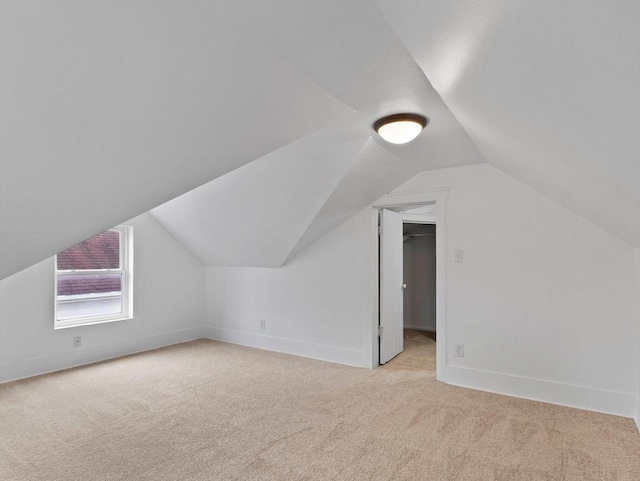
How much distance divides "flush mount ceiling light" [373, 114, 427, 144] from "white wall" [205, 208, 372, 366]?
5.72 ft

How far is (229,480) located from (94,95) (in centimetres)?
211

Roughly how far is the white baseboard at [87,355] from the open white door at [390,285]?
2997mm

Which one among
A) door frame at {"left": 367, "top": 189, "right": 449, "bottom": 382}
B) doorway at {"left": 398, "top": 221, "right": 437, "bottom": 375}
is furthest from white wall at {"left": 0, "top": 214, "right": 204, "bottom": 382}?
doorway at {"left": 398, "top": 221, "right": 437, "bottom": 375}

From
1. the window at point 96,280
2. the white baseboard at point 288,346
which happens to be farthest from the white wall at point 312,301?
the window at point 96,280

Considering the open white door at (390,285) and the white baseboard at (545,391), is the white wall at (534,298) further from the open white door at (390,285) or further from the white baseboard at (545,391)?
the open white door at (390,285)

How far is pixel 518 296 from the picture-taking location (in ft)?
11.5

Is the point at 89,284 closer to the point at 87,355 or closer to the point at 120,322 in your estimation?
the point at 120,322

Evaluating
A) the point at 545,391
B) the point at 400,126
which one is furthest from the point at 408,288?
the point at 400,126

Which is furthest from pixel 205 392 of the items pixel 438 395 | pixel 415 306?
pixel 415 306

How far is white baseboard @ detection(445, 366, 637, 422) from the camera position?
3.03 meters

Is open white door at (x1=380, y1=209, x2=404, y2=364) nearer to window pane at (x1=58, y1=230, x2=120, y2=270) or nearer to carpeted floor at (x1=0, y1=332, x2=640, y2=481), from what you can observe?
carpeted floor at (x1=0, y1=332, x2=640, y2=481)

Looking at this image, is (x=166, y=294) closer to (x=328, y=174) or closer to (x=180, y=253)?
(x=180, y=253)

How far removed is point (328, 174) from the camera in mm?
3508

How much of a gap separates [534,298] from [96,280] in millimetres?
5003
